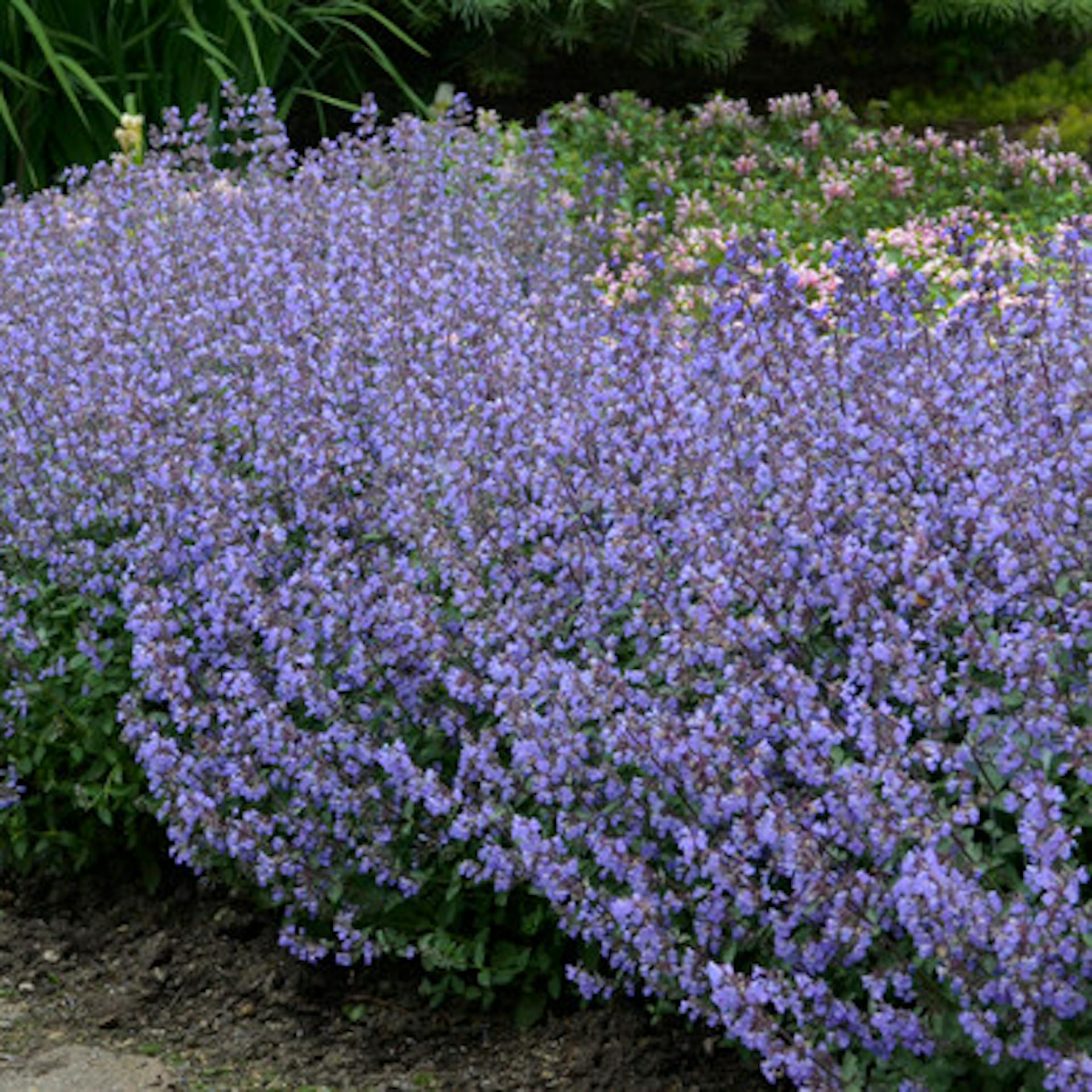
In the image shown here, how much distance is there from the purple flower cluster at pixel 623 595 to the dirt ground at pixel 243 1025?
6.9 inches

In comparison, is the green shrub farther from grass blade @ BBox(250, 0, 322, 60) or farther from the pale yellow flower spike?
grass blade @ BBox(250, 0, 322, 60)

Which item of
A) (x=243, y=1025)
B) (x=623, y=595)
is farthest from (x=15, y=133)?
(x=623, y=595)

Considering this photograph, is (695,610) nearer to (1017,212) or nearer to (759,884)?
(759,884)

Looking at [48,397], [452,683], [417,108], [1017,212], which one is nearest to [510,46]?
[417,108]

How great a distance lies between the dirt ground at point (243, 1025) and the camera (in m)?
3.73

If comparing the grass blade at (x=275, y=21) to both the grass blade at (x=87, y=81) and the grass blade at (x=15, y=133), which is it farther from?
the grass blade at (x=15, y=133)

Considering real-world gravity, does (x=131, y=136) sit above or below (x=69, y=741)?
above

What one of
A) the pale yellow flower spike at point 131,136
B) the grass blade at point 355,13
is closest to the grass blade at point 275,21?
the grass blade at point 355,13

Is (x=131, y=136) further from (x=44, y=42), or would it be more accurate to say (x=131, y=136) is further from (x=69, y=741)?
(x=69, y=741)

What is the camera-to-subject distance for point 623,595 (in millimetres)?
3420

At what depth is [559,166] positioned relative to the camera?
8.19 metres

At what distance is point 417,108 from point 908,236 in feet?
13.3

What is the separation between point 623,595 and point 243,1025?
1.41m

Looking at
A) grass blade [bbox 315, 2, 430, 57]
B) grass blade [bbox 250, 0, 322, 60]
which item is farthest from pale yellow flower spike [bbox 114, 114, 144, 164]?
grass blade [bbox 315, 2, 430, 57]
